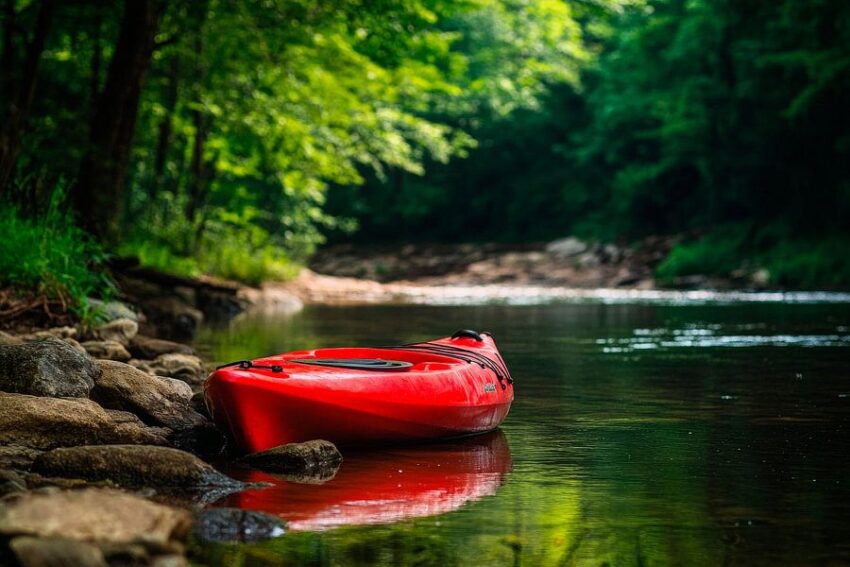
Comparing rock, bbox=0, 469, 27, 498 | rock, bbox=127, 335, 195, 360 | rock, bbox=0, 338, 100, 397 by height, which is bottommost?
rock, bbox=127, 335, 195, 360

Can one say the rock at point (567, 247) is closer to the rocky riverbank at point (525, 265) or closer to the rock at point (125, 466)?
the rocky riverbank at point (525, 265)

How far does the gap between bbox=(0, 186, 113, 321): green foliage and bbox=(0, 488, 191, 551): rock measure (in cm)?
608

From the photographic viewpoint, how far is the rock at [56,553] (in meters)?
3.55

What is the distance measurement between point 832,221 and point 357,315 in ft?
47.8

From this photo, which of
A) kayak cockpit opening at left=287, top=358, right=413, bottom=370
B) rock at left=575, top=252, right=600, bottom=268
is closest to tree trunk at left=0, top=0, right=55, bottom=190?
kayak cockpit opening at left=287, top=358, right=413, bottom=370

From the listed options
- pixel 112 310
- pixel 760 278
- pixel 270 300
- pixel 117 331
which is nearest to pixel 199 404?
pixel 117 331

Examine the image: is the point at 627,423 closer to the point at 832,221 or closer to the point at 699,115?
the point at 832,221

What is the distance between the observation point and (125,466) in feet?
17.1

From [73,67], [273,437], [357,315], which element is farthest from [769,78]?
[273,437]

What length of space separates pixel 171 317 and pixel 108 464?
8976mm

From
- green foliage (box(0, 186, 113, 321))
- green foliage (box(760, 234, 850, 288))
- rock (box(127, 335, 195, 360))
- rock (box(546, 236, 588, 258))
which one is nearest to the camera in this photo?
rock (box(127, 335, 195, 360))

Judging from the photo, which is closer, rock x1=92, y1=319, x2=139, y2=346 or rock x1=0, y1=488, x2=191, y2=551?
rock x1=0, y1=488, x2=191, y2=551

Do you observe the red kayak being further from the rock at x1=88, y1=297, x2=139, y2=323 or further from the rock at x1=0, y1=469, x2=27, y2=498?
the rock at x1=88, y1=297, x2=139, y2=323

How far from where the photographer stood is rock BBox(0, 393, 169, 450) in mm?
5746
